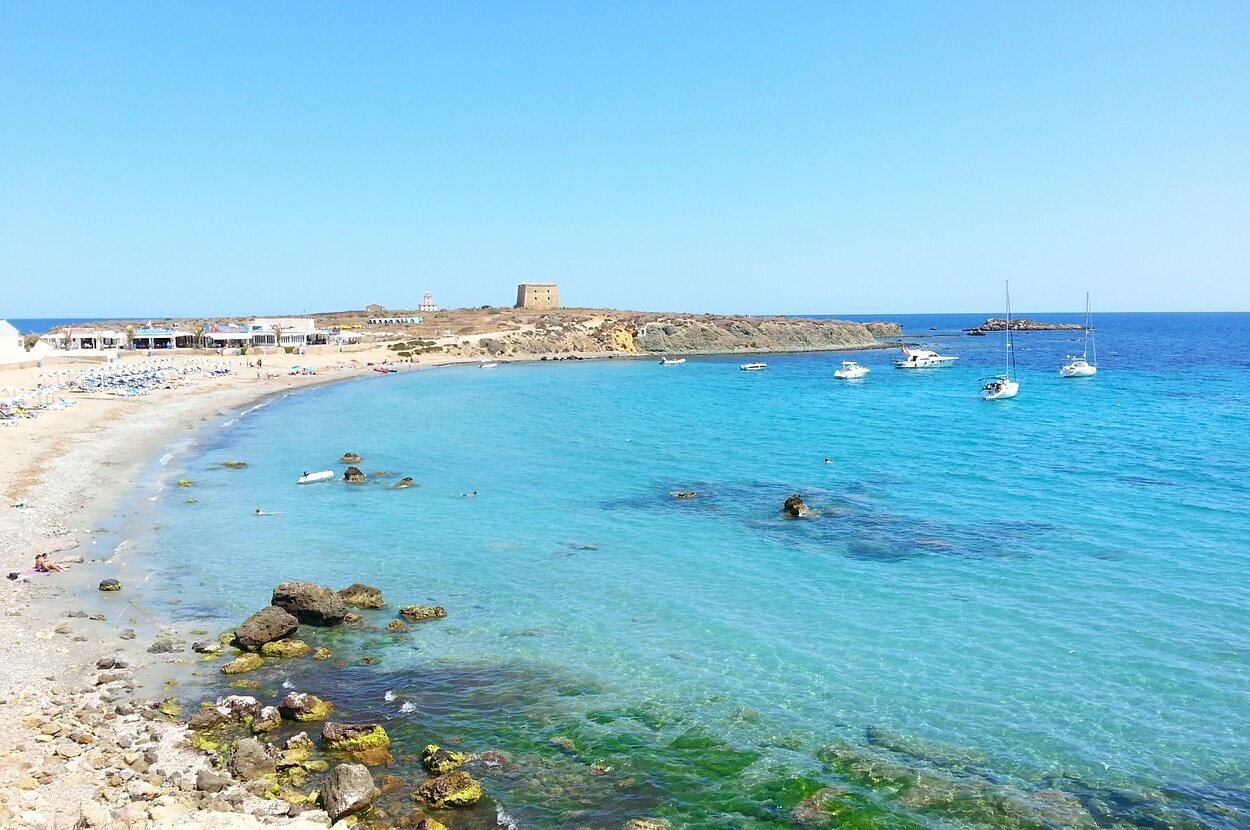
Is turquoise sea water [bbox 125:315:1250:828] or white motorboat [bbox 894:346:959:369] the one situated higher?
white motorboat [bbox 894:346:959:369]

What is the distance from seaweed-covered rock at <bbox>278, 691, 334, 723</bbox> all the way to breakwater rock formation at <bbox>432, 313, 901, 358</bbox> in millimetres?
118703

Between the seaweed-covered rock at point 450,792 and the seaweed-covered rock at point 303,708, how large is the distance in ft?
12.1

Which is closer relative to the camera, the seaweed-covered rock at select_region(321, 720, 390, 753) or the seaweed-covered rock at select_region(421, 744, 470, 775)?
the seaweed-covered rock at select_region(421, 744, 470, 775)

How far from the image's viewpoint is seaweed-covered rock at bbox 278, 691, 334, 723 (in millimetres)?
16703

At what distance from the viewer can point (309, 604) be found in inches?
856

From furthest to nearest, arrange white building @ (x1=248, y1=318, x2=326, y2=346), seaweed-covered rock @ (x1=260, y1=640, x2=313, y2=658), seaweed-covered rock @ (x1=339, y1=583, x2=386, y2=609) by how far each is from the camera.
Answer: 1. white building @ (x1=248, y1=318, x2=326, y2=346)
2. seaweed-covered rock @ (x1=339, y1=583, x2=386, y2=609)
3. seaweed-covered rock @ (x1=260, y1=640, x2=313, y2=658)

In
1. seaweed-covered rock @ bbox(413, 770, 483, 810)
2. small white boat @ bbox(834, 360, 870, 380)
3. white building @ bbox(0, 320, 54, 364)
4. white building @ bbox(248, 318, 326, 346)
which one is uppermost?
white building @ bbox(248, 318, 326, 346)

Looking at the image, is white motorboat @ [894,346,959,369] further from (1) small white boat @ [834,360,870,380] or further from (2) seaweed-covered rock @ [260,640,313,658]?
(2) seaweed-covered rock @ [260,640,313,658]

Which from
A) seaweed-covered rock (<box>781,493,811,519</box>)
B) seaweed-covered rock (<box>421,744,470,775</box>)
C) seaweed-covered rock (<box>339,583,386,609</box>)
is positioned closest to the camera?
seaweed-covered rock (<box>421,744,470,775</box>)

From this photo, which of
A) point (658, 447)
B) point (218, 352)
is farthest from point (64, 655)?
point (218, 352)

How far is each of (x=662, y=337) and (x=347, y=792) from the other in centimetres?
13980

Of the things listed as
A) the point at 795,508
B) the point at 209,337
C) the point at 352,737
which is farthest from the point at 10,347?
→ the point at 352,737

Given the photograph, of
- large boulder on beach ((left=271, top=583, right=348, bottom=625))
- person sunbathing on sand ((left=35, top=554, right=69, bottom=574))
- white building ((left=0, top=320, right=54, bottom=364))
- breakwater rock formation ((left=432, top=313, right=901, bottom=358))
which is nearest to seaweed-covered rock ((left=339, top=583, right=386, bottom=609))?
large boulder on beach ((left=271, top=583, right=348, bottom=625))

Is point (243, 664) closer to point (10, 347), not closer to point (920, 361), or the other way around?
point (10, 347)
